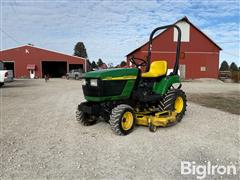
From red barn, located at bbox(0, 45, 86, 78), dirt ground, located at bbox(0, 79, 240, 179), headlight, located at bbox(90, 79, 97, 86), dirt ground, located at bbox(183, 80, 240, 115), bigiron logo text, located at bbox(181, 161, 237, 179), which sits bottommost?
bigiron logo text, located at bbox(181, 161, 237, 179)

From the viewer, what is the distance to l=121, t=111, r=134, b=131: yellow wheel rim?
580 cm

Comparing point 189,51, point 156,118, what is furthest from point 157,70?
point 189,51

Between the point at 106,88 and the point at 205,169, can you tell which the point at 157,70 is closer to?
the point at 106,88

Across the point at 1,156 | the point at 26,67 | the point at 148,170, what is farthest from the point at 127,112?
the point at 26,67

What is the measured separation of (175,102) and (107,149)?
112 inches

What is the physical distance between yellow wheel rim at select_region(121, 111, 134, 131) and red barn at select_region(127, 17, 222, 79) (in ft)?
82.7

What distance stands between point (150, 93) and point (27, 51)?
126 feet

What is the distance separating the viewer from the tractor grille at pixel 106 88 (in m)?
5.62

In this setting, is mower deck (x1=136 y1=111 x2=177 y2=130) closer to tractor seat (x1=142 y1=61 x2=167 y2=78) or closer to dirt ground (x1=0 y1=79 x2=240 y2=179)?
dirt ground (x1=0 y1=79 x2=240 y2=179)

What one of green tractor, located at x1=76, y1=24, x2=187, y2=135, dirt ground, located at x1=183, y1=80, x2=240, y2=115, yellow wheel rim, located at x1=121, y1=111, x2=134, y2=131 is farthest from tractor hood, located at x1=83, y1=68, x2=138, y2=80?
dirt ground, located at x1=183, y1=80, x2=240, y2=115

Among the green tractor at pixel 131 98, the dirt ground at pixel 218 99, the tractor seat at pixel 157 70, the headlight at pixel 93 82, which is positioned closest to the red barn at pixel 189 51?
the dirt ground at pixel 218 99

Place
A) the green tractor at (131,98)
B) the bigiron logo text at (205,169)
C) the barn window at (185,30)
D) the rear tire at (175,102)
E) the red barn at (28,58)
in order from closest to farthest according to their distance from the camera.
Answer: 1. the bigiron logo text at (205,169)
2. the green tractor at (131,98)
3. the rear tire at (175,102)
4. the barn window at (185,30)
5. the red barn at (28,58)

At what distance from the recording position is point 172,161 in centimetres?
428

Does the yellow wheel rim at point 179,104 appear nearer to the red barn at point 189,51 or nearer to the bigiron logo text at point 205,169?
the bigiron logo text at point 205,169
